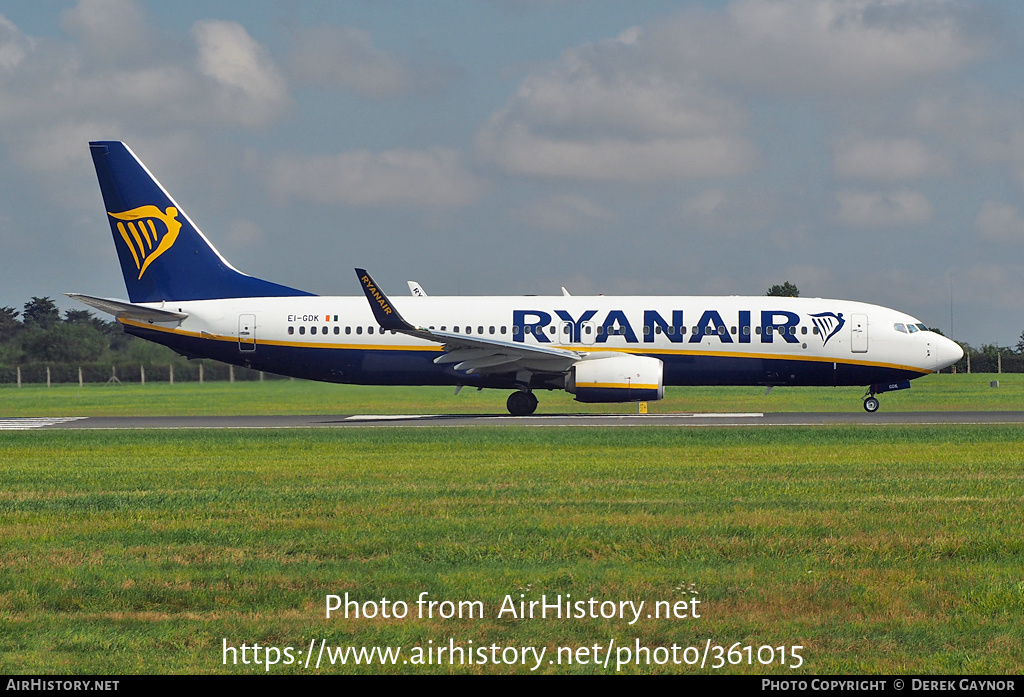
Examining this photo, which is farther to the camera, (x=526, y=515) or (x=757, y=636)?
(x=526, y=515)

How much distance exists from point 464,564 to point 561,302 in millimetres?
26257

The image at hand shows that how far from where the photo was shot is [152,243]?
37.3 metres

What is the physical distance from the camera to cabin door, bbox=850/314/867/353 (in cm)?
3516

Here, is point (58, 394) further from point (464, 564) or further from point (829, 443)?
point (464, 564)

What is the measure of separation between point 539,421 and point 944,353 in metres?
12.8

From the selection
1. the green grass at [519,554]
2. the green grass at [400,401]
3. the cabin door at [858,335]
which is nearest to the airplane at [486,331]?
the cabin door at [858,335]

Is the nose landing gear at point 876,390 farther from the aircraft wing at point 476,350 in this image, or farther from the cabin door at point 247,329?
the cabin door at point 247,329

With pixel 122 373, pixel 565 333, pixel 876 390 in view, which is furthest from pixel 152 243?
pixel 122 373

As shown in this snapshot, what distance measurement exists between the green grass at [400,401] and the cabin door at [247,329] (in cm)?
574

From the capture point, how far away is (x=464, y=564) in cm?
1011

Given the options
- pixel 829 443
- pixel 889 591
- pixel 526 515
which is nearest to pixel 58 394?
pixel 829 443

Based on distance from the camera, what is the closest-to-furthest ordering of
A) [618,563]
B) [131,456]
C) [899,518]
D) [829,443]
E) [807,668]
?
[807,668] → [618,563] → [899,518] → [131,456] → [829,443]

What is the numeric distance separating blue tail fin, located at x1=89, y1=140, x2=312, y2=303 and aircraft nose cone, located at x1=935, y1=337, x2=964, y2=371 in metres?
19.6

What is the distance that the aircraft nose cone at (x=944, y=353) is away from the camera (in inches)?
1389
